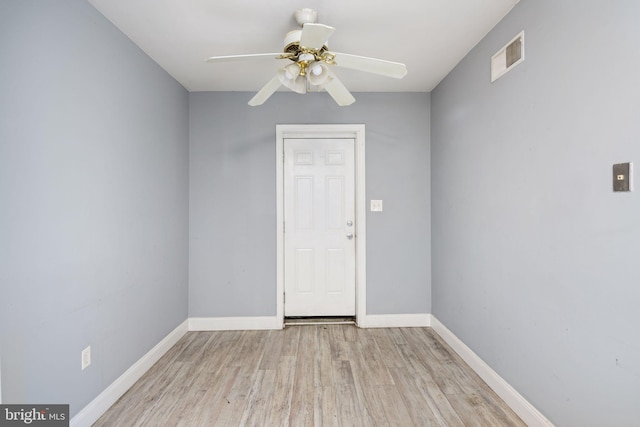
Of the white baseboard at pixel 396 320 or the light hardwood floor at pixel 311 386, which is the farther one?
the white baseboard at pixel 396 320

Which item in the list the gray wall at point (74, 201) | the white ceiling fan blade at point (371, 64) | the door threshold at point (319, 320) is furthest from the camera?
the door threshold at point (319, 320)

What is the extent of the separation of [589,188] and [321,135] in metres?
2.42

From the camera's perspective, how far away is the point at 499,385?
2.10 m

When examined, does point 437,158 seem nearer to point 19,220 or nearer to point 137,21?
Answer: point 137,21

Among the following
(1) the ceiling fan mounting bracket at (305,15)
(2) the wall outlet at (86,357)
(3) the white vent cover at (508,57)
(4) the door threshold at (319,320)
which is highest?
(1) the ceiling fan mounting bracket at (305,15)

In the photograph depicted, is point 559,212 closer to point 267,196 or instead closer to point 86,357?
point 267,196

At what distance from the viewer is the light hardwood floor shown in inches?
74.9

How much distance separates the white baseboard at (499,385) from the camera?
70.1 inches

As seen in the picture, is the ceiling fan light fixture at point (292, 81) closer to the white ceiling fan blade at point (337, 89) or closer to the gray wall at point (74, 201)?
the white ceiling fan blade at point (337, 89)

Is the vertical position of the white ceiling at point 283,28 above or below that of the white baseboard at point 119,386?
above

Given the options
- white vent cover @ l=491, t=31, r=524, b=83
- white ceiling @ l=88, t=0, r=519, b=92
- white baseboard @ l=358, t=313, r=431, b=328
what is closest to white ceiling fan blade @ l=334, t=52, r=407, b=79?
white ceiling @ l=88, t=0, r=519, b=92

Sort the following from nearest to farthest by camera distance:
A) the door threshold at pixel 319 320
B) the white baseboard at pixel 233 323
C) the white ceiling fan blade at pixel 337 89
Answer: the white ceiling fan blade at pixel 337 89 → the white baseboard at pixel 233 323 → the door threshold at pixel 319 320

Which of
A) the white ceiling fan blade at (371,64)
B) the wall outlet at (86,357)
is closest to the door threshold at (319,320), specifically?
the wall outlet at (86,357)

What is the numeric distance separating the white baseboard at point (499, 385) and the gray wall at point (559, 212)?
0.17 ft
